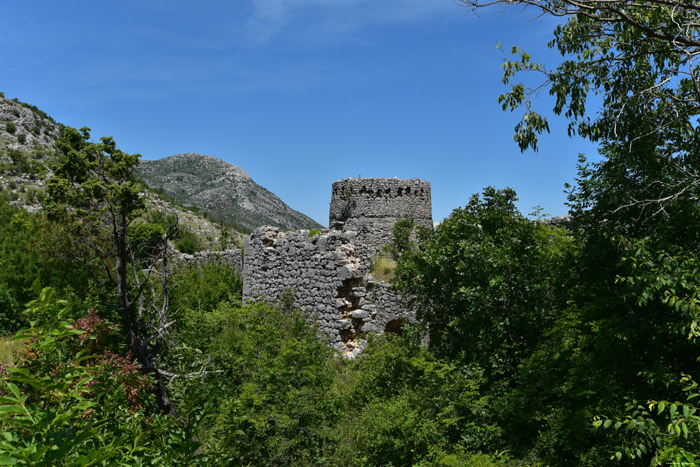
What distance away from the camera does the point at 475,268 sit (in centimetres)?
700

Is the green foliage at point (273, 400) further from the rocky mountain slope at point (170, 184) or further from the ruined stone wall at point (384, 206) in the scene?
the ruined stone wall at point (384, 206)

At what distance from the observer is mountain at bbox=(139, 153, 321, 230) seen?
6600 cm

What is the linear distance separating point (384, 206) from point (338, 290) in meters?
10.1

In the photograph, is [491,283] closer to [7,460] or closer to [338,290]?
[338,290]

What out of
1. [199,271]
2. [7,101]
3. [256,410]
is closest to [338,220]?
[199,271]

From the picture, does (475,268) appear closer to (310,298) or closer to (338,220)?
(310,298)

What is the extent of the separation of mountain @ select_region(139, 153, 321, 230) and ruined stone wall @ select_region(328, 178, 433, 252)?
41.3 meters

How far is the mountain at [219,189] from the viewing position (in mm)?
66000

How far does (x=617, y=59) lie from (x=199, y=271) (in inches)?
580

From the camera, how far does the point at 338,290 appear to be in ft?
34.7

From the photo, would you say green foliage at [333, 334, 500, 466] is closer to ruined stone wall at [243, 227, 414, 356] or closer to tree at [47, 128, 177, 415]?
ruined stone wall at [243, 227, 414, 356]

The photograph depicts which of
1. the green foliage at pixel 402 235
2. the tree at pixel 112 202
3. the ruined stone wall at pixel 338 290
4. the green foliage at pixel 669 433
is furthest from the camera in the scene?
the green foliage at pixel 402 235

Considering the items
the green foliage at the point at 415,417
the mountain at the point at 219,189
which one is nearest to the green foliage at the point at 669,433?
the green foliage at the point at 415,417

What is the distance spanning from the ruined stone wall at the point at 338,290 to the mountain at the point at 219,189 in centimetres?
4943
